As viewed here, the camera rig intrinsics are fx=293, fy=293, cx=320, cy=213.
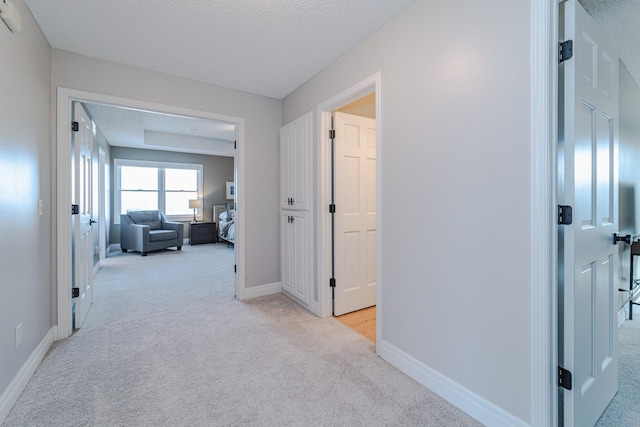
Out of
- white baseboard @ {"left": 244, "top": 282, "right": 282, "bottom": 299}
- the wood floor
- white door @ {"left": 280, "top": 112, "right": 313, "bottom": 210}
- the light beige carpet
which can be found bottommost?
the light beige carpet

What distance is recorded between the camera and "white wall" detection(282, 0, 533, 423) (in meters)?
1.37

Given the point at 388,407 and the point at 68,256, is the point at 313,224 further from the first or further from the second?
the point at 68,256

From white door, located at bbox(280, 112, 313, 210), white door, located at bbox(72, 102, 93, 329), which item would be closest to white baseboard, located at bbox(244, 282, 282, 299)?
white door, located at bbox(280, 112, 313, 210)

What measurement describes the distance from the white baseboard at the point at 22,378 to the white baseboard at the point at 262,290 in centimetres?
170

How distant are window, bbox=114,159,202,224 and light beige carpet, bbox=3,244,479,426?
4990mm

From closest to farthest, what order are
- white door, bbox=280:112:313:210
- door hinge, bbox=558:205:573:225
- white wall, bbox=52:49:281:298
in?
1. door hinge, bbox=558:205:573:225
2. white wall, bbox=52:49:281:298
3. white door, bbox=280:112:313:210

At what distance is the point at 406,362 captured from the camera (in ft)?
6.30

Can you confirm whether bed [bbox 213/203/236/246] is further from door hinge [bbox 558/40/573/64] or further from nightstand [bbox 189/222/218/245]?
door hinge [bbox 558/40/573/64]

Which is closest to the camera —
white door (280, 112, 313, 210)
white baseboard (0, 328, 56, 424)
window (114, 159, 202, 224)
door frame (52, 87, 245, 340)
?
white baseboard (0, 328, 56, 424)

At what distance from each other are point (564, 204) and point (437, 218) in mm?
590

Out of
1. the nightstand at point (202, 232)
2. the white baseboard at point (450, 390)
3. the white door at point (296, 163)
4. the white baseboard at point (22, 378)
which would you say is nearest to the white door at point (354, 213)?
the white door at point (296, 163)

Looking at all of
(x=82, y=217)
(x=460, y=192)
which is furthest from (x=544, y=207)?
(x=82, y=217)

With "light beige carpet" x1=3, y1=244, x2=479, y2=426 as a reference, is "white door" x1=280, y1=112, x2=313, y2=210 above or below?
above

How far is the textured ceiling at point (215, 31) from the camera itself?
1929 mm
